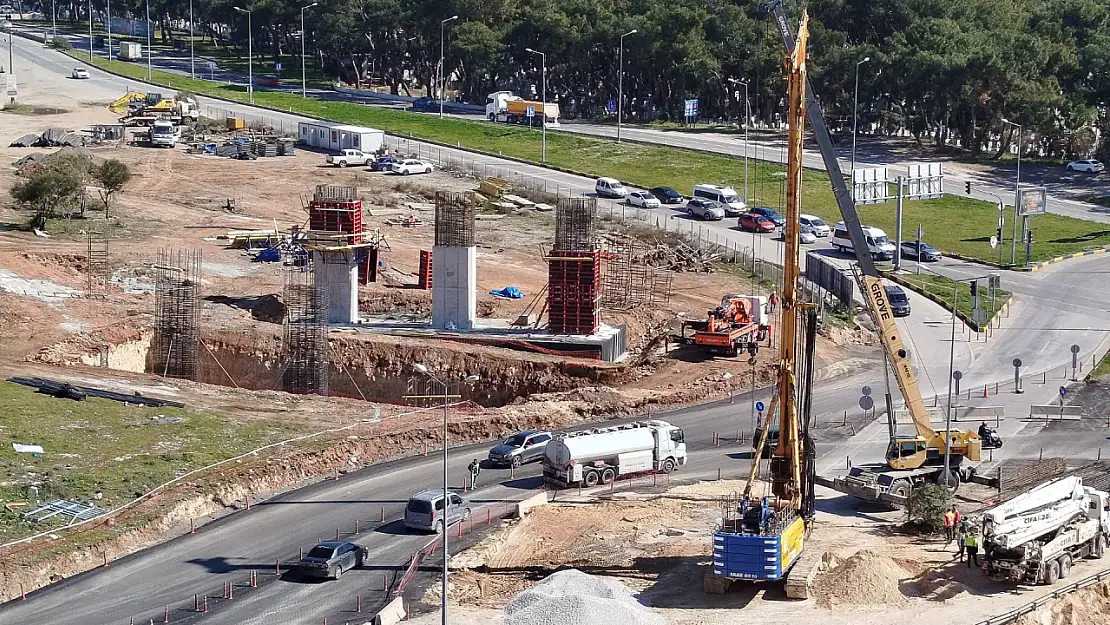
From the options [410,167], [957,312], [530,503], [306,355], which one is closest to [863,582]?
[530,503]

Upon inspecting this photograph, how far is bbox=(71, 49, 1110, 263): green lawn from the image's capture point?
10419cm

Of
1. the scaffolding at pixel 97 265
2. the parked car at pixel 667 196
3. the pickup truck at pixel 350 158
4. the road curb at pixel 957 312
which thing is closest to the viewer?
the scaffolding at pixel 97 265

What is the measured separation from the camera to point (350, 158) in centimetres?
→ 12212

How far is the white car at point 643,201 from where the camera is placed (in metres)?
109

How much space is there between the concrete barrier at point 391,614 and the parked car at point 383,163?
78.9m

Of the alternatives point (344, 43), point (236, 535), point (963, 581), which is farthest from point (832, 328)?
point (344, 43)

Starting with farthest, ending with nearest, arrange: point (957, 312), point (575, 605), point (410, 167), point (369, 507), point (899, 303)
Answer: point (410, 167), point (957, 312), point (899, 303), point (369, 507), point (575, 605)

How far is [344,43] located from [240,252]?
300 ft

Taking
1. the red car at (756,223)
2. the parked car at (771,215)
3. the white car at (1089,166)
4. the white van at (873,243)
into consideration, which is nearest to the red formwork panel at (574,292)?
the white van at (873,243)

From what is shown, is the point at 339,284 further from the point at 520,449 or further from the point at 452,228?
the point at 520,449

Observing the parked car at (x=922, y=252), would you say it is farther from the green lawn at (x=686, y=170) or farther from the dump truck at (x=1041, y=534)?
the dump truck at (x=1041, y=534)

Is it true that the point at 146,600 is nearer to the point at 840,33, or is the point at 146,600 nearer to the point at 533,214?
the point at 533,214

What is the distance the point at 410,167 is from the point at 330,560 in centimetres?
7645

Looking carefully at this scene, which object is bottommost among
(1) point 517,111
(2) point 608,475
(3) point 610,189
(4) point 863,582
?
(4) point 863,582
